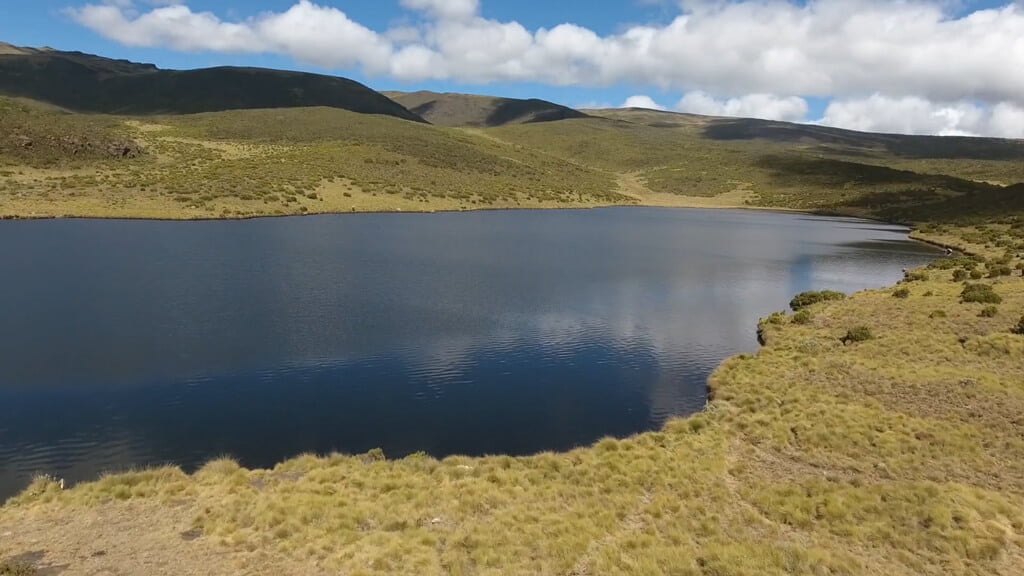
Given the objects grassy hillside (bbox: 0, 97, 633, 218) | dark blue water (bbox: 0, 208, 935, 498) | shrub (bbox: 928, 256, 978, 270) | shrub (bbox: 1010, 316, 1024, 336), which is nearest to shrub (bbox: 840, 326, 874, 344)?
dark blue water (bbox: 0, 208, 935, 498)

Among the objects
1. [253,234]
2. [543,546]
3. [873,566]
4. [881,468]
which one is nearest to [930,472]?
[881,468]

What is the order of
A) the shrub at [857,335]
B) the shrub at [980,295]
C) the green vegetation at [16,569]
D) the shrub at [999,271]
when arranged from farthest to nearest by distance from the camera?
the shrub at [999,271], the shrub at [980,295], the shrub at [857,335], the green vegetation at [16,569]

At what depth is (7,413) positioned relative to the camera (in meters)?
22.2

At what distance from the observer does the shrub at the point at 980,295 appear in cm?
3788

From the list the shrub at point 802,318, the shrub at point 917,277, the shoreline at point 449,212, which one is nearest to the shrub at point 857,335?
the shrub at point 802,318

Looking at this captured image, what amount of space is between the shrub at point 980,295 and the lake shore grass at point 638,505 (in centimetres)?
1521

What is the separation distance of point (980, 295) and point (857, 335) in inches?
486

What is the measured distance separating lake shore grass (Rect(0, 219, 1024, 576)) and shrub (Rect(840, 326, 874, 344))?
24.9 ft

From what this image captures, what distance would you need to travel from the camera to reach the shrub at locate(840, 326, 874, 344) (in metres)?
33.2

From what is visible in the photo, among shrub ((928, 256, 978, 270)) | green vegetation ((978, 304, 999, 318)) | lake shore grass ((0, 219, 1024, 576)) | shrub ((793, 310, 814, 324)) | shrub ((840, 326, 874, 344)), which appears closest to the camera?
lake shore grass ((0, 219, 1024, 576))

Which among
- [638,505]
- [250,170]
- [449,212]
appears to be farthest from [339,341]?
[250,170]

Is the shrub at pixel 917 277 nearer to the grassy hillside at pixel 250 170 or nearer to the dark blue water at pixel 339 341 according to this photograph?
the dark blue water at pixel 339 341

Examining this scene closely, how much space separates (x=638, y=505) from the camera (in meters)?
17.1

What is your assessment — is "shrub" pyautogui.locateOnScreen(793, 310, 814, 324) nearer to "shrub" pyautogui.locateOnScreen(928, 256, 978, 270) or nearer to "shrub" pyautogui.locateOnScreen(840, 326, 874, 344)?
"shrub" pyautogui.locateOnScreen(840, 326, 874, 344)
